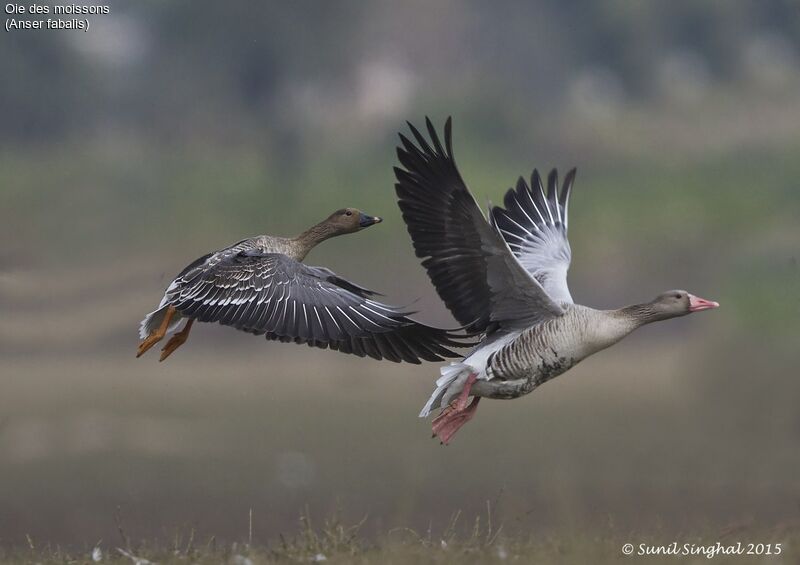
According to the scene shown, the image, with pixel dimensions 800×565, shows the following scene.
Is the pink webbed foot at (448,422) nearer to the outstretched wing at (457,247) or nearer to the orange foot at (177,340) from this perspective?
the outstretched wing at (457,247)

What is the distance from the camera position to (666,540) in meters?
5.51

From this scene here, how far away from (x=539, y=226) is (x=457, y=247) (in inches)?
68.5

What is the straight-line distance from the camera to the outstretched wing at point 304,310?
650cm

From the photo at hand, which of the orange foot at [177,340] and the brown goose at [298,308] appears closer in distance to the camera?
the brown goose at [298,308]

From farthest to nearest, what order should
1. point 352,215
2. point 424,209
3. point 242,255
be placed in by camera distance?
point 352,215 → point 242,255 → point 424,209

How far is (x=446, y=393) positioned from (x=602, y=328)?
1.04 meters

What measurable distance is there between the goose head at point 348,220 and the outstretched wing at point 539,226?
3.13 ft

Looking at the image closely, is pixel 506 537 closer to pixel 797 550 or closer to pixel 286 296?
pixel 797 550

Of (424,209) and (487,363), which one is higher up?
(424,209)

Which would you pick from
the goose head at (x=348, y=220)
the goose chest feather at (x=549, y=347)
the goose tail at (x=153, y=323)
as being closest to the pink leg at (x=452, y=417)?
the goose chest feather at (x=549, y=347)

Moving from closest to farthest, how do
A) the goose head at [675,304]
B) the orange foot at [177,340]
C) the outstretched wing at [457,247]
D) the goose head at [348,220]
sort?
the outstretched wing at [457,247], the goose head at [675,304], the orange foot at [177,340], the goose head at [348,220]

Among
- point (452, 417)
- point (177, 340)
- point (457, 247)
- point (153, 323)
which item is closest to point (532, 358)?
point (452, 417)

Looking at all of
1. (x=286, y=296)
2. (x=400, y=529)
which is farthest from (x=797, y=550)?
(x=286, y=296)

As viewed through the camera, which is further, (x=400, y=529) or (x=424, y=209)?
(x=424, y=209)
